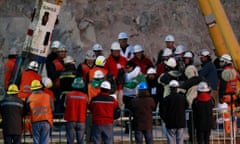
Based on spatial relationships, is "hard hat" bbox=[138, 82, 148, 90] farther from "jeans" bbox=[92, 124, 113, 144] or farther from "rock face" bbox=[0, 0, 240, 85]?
"rock face" bbox=[0, 0, 240, 85]

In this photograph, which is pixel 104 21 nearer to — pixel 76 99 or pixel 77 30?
pixel 77 30

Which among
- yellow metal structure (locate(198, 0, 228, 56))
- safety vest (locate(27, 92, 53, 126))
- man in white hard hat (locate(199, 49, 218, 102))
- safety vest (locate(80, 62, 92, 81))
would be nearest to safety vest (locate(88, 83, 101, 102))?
safety vest (locate(80, 62, 92, 81))

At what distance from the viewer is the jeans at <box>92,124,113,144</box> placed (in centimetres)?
2098

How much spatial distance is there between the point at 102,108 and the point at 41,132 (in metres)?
1.58

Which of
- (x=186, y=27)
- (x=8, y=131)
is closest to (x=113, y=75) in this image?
(x=8, y=131)

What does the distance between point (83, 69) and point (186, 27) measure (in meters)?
11.0

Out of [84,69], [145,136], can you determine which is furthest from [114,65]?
[145,136]

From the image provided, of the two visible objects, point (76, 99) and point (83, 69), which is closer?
point (76, 99)

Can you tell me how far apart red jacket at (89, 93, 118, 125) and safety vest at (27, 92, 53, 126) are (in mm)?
1094

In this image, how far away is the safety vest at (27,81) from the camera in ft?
74.7

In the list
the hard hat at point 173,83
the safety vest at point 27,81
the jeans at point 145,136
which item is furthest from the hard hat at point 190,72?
the safety vest at point 27,81

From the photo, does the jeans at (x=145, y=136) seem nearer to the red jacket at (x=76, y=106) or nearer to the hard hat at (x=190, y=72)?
the red jacket at (x=76, y=106)

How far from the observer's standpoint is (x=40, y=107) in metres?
20.7

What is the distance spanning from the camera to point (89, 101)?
2191 centimetres
